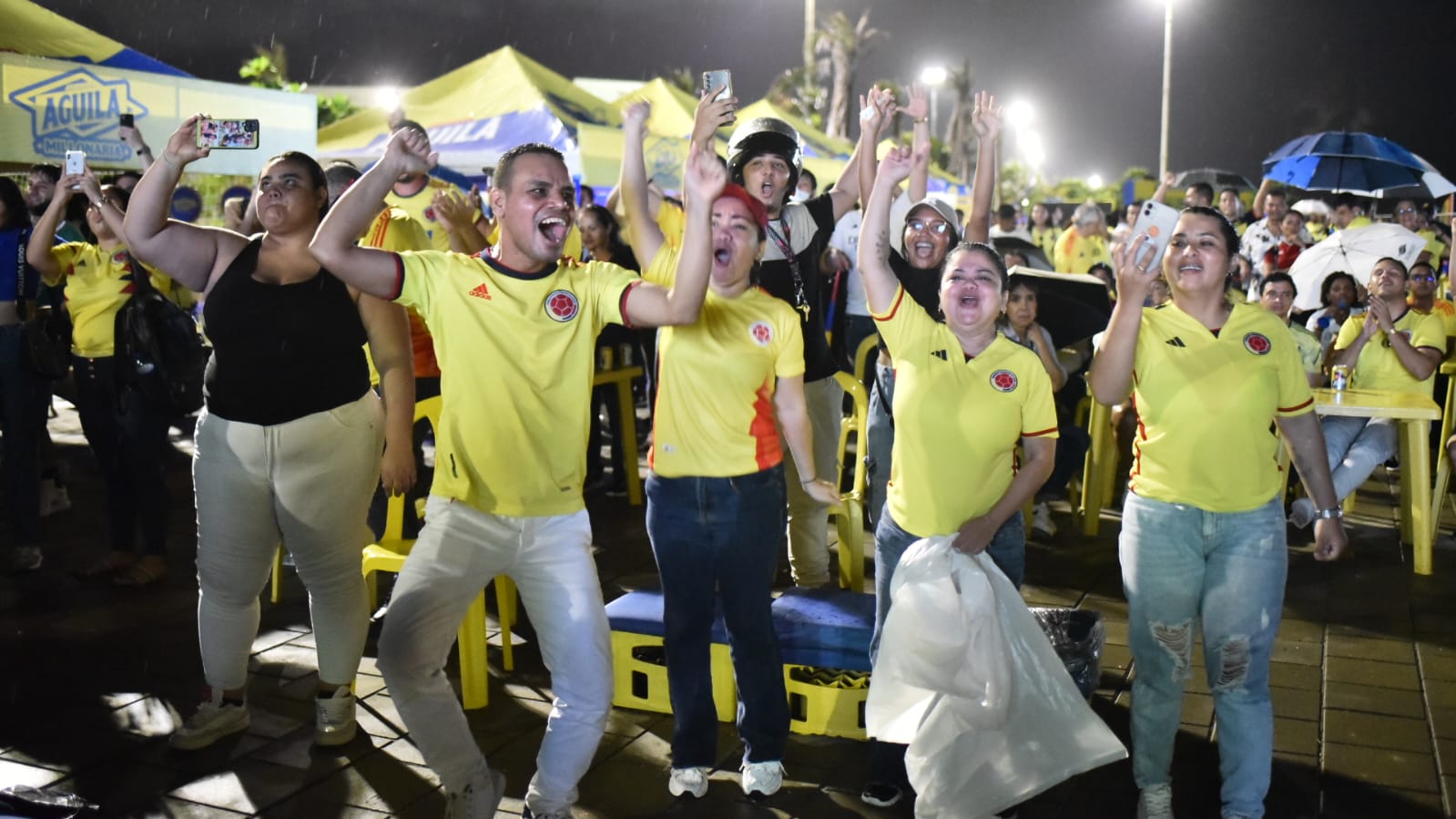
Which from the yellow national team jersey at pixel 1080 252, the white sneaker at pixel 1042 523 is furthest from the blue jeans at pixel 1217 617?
the yellow national team jersey at pixel 1080 252

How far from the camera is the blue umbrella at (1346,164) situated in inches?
439

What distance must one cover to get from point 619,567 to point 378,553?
1976 millimetres

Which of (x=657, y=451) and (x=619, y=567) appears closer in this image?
(x=657, y=451)

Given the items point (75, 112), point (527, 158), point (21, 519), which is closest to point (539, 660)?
point (527, 158)

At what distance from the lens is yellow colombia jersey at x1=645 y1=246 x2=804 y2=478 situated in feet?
11.9

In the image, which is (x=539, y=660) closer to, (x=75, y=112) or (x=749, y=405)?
(x=749, y=405)

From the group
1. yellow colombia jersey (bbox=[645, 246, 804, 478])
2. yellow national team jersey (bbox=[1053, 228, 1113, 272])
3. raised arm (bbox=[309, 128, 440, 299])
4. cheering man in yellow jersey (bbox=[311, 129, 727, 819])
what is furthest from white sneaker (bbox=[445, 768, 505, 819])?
yellow national team jersey (bbox=[1053, 228, 1113, 272])

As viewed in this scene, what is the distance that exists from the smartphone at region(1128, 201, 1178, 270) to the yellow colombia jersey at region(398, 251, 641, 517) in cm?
141

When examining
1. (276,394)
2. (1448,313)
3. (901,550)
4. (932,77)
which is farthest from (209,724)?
(932,77)

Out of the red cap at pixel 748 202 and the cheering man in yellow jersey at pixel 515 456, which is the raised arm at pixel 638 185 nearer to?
the red cap at pixel 748 202

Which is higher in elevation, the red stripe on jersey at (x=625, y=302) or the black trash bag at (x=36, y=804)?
the red stripe on jersey at (x=625, y=302)

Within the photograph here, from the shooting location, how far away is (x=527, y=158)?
10.7 ft

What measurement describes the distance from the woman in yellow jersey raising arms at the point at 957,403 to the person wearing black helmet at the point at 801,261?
16.5 inches

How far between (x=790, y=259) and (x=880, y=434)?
88 cm
